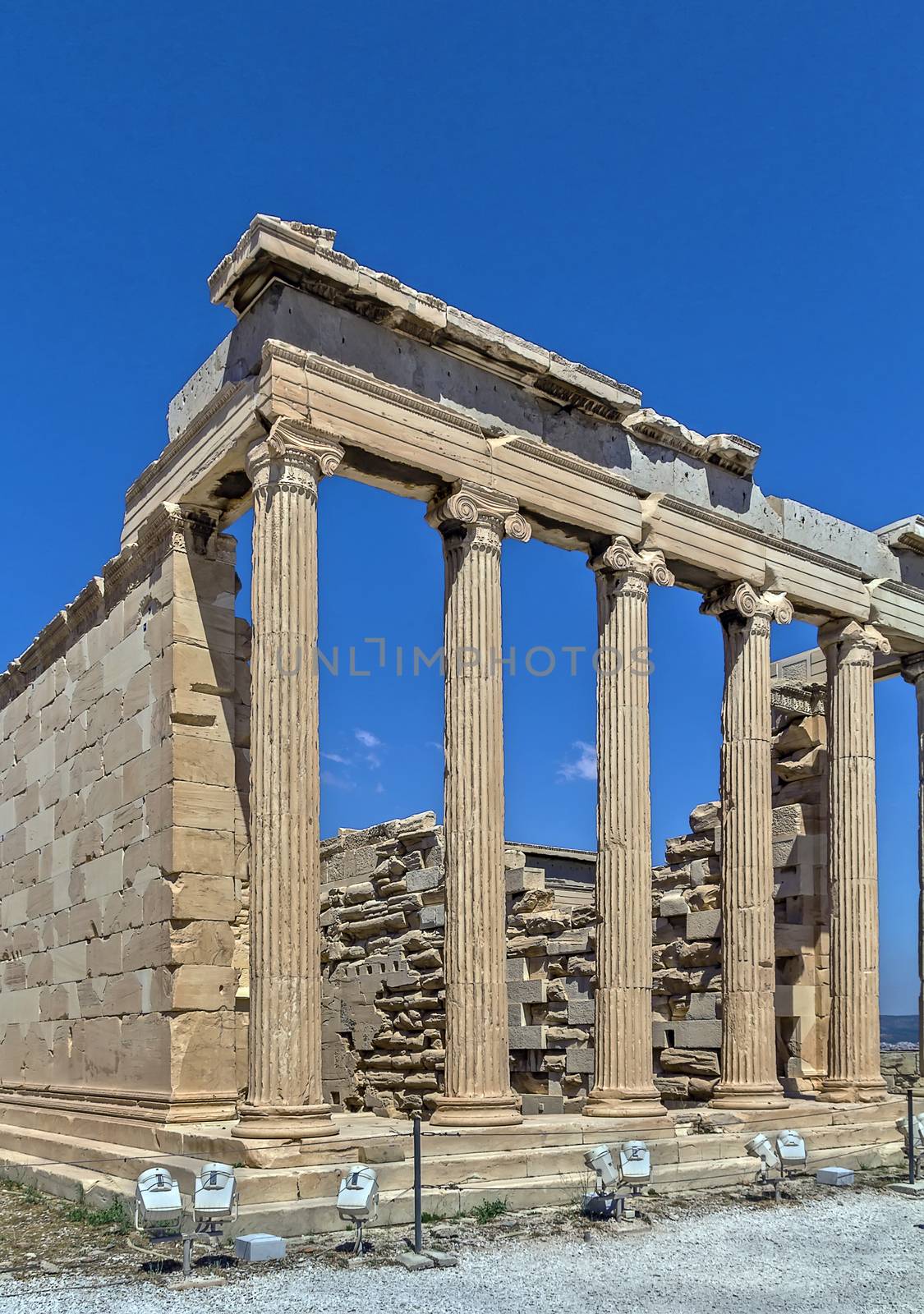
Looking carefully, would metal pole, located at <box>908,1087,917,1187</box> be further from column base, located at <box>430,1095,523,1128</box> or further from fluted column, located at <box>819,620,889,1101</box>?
column base, located at <box>430,1095,523,1128</box>

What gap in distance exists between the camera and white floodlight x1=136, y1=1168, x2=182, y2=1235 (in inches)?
411

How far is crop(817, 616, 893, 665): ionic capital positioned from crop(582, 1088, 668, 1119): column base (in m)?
7.72

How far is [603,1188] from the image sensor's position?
12.5m

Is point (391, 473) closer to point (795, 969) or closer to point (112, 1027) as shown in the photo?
point (112, 1027)

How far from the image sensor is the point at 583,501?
1708 cm

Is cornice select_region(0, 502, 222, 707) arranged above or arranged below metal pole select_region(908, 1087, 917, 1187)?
above

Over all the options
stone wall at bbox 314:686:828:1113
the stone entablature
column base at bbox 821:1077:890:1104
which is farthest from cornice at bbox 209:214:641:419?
column base at bbox 821:1077:890:1104

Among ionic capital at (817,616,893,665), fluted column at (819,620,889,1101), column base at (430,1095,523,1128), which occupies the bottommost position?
column base at (430,1095,523,1128)

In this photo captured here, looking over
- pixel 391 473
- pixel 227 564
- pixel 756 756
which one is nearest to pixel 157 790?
pixel 227 564

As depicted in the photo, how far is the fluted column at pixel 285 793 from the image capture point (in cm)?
1301

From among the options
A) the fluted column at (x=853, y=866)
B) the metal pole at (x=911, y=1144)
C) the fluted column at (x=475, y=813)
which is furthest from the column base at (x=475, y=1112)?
the fluted column at (x=853, y=866)

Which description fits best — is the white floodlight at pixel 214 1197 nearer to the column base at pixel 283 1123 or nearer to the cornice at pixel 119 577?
the column base at pixel 283 1123

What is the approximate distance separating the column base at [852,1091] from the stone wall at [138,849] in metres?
8.67

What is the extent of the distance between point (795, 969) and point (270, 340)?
12.3 metres
